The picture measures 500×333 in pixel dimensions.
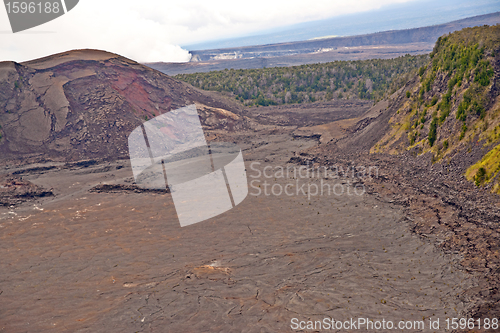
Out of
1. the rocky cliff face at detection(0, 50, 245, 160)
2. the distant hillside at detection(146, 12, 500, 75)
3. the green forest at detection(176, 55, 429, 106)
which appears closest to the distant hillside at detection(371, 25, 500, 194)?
the rocky cliff face at detection(0, 50, 245, 160)

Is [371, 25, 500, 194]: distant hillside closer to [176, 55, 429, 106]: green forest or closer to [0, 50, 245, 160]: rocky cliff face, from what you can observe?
[0, 50, 245, 160]: rocky cliff face

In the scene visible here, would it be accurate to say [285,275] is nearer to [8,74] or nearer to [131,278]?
[131,278]

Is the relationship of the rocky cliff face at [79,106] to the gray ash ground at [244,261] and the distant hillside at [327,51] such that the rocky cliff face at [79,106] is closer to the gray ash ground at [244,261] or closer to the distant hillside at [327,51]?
the gray ash ground at [244,261]

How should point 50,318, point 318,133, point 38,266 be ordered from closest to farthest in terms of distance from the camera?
point 50,318, point 38,266, point 318,133

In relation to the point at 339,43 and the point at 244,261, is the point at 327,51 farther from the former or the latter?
the point at 244,261

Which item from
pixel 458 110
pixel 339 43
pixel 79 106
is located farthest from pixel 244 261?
pixel 339 43

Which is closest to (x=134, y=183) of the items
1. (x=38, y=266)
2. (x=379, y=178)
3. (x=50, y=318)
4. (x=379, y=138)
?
(x=38, y=266)
